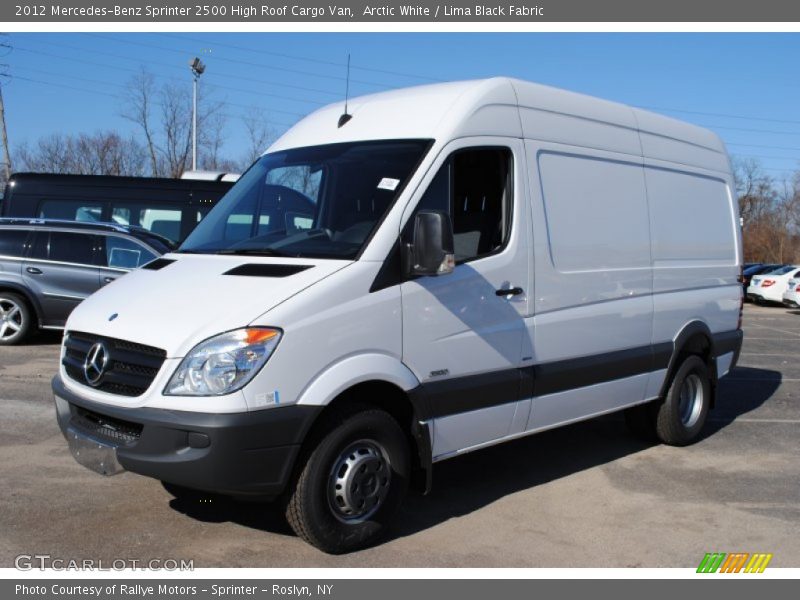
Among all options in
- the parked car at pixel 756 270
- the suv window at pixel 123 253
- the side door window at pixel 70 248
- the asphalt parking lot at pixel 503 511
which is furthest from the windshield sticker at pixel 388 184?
the parked car at pixel 756 270

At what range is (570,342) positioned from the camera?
20.7ft

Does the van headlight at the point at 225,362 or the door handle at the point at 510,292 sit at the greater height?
the door handle at the point at 510,292

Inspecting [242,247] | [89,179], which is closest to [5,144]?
[89,179]

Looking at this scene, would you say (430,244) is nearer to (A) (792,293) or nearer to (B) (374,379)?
(B) (374,379)

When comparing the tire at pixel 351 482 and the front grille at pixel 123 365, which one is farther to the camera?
the tire at pixel 351 482

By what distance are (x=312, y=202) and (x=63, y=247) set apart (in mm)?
8511

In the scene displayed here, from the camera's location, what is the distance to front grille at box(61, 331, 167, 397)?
4.61 metres

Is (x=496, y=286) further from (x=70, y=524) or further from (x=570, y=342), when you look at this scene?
(x=70, y=524)

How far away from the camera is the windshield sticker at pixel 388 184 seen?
5211 millimetres

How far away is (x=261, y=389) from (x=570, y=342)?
2.73 m

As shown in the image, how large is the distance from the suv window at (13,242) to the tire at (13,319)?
0.64 m

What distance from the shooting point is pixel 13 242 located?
12.8m

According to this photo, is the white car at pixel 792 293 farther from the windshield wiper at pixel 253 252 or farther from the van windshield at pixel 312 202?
the windshield wiper at pixel 253 252

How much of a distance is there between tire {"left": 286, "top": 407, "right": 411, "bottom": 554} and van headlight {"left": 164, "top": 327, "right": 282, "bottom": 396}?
1.99 ft
